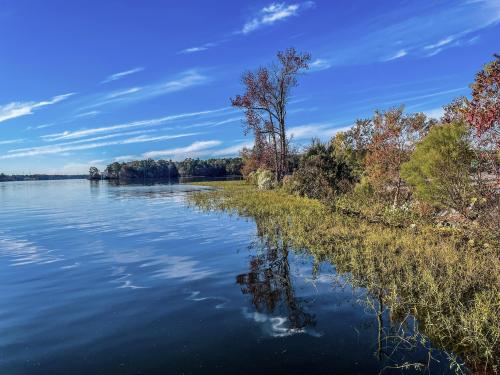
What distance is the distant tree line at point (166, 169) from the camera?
164 meters

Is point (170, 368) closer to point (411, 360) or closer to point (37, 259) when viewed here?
point (411, 360)

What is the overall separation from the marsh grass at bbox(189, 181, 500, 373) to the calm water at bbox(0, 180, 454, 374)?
1.71 feet

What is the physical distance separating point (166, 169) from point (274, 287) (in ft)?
618

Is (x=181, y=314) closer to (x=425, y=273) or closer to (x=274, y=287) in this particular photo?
(x=274, y=287)

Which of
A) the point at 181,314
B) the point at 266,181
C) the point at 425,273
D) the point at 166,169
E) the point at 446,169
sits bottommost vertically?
the point at 181,314

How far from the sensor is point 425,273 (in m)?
8.71

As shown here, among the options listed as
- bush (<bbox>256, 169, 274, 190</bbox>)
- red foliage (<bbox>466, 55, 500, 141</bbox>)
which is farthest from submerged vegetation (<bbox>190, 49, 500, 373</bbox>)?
bush (<bbox>256, 169, 274, 190</bbox>)

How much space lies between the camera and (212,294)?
9109 mm

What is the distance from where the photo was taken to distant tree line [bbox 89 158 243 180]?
164 meters

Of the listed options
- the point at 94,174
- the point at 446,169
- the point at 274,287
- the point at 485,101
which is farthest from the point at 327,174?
the point at 94,174

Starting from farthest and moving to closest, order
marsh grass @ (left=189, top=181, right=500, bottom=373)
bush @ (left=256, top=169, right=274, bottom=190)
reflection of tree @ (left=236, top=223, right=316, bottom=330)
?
bush @ (left=256, top=169, right=274, bottom=190), reflection of tree @ (left=236, top=223, right=316, bottom=330), marsh grass @ (left=189, top=181, right=500, bottom=373)

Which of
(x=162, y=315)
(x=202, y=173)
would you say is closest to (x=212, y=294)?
(x=162, y=315)

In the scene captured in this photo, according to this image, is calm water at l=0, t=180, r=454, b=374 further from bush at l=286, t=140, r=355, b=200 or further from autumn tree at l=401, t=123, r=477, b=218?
bush at l=286, t=140, r=355, b=200

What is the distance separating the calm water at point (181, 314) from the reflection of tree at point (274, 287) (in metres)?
0.03
